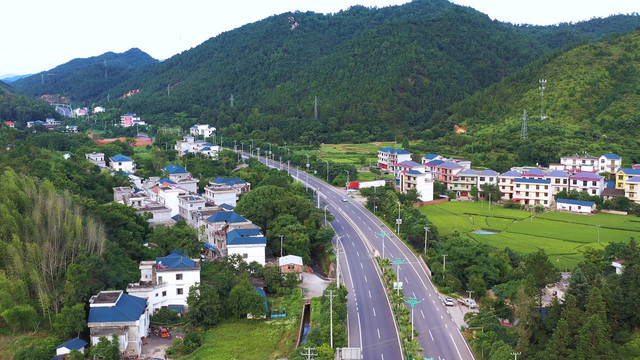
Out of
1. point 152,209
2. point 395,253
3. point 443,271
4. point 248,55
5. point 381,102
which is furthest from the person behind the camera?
point 248,55

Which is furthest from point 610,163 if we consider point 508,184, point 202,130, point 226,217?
point 202,130

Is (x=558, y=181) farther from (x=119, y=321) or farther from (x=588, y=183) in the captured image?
(x=119, y=321)

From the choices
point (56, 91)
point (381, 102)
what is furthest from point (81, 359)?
point (56, 91)

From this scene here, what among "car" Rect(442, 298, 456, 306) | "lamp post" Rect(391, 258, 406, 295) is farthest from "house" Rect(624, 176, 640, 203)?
"car" Rect(442, 298, 456, 306)

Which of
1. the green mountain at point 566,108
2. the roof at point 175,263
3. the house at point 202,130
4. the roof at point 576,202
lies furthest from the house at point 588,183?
the house at point 202,130

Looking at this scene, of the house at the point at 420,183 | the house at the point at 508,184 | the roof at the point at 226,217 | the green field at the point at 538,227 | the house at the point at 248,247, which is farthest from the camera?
the house at the point at 508,184

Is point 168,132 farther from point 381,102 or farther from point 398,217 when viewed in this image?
point 398,217

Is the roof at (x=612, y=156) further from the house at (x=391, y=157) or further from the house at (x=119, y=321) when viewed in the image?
the house at (x=119, y=321)
